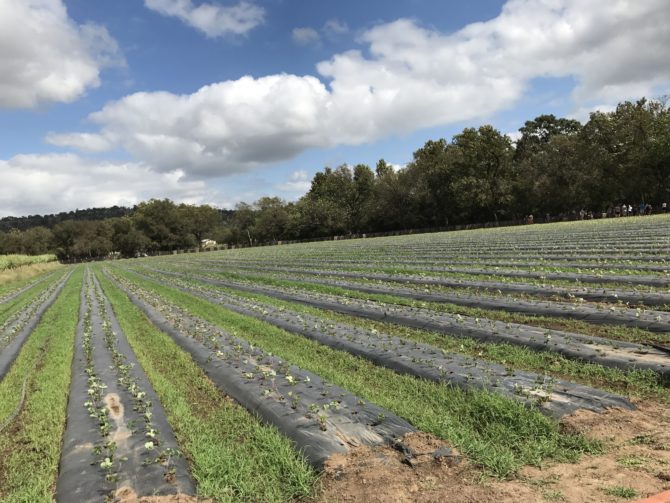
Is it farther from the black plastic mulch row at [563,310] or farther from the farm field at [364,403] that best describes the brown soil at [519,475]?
the black plastic mulch row at [563,310]

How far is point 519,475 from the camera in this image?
3795 mm

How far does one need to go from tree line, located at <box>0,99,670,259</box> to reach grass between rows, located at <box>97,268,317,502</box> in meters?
61.6

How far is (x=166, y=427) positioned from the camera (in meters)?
5.25

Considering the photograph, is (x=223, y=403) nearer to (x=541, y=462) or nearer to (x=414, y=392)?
(x=414, y=392)

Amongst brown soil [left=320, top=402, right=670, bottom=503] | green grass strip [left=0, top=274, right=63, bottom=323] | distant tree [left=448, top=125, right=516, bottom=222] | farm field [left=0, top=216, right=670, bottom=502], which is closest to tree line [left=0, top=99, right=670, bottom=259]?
distant tree [left=448, top=125, right=516, bottom=222]

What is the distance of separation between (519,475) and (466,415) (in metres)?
1.17

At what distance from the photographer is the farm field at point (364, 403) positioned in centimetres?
390

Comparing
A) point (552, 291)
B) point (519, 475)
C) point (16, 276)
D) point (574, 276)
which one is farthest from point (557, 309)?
point (16, 276)

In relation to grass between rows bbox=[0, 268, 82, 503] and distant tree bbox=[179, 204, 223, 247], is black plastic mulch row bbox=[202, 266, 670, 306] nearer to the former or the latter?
grass between rows bbox=[0, 268, 82, 503]

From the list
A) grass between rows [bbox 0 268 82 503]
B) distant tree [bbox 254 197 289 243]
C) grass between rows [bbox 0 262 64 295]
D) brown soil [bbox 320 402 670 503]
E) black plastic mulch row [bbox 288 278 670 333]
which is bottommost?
brown soil [bbox 320 402 670 503]

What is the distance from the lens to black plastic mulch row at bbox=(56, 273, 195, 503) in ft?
13.0

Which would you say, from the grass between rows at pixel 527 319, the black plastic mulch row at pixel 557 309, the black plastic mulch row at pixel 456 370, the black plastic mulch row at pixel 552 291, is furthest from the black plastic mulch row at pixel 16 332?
the black plastic mulch row at pixel 552 291

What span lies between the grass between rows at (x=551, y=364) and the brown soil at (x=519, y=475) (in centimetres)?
99

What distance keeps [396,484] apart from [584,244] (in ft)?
70.8
